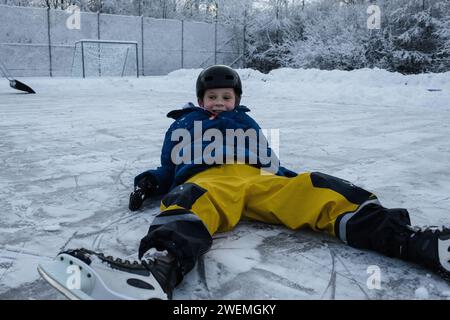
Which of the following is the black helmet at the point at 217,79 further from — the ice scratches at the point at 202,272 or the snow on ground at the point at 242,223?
the ice scratches at the point at 202,272

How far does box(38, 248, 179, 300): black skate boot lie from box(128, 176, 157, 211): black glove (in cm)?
73

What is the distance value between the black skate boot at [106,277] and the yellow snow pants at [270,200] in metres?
0.30

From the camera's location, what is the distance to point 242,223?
5.97ft

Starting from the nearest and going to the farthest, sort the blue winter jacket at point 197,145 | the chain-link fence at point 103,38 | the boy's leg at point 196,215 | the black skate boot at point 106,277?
the black skate boot at point 106,277 < the boy's leg at point 196,215 < the blue winter jacket at point 197,145 < the chain-link fence at point 103,38

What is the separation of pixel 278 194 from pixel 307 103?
6090 millimetres

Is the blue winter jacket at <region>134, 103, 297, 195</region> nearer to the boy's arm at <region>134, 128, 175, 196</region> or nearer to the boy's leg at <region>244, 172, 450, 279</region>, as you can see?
the boy's arm at <region>134, 128, 175, 196</region>

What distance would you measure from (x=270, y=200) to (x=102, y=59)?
1398 centimetres

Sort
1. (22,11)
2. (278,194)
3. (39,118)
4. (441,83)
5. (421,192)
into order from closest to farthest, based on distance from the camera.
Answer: (278,194) < (421,192) < (39,118) < (441,83) < (22,11)

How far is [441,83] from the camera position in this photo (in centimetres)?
951

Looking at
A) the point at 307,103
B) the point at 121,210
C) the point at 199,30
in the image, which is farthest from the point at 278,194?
the point at 199,30

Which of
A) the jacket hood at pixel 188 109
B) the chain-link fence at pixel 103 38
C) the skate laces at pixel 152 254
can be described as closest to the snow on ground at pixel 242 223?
the skate laces at pixel 152 254

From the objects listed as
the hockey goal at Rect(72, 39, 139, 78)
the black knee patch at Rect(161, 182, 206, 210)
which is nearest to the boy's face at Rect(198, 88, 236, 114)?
the black knee patch at Rect(161, 182, 206, 210)

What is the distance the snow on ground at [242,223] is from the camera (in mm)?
1336

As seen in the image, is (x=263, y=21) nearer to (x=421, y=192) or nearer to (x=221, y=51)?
(x=221, y=51)
